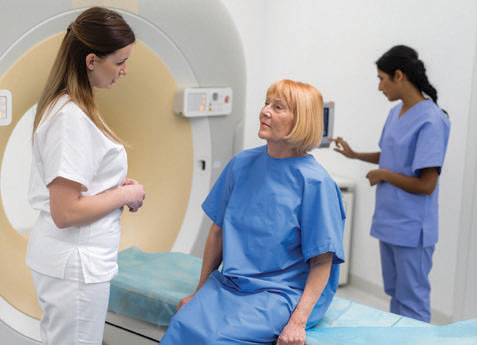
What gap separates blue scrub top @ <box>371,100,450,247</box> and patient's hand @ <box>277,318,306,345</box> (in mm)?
844

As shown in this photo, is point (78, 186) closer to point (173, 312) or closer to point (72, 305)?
point (72, 305)

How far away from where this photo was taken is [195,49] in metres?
2.06

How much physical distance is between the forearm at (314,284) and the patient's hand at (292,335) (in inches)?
0.9

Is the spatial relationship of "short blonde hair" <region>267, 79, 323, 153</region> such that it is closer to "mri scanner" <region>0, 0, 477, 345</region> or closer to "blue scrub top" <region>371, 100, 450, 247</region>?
"mri scanner" <region>0, 0, 477, 345</region>

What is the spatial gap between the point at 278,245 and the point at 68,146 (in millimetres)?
570

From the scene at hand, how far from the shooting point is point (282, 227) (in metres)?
1.45

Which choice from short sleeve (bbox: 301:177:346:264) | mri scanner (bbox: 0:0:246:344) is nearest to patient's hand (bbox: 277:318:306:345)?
short sleeve (bbox: 301:177:346:264)

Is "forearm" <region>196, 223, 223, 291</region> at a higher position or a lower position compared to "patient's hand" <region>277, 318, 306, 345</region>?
higher

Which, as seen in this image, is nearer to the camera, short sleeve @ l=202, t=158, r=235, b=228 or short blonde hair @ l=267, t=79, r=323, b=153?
short blonde hair @ l=267, t=79, r=323, b=153

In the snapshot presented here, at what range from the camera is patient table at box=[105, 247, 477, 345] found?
1.41 metres

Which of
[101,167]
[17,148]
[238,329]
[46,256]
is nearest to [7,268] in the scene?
[46,256]

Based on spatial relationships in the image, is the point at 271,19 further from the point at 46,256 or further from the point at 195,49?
the point at 46,256

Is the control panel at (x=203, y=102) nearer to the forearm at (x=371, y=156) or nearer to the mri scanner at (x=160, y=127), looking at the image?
the mri scanner at (x=160, y=127)

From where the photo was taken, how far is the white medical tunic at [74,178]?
122 cm
